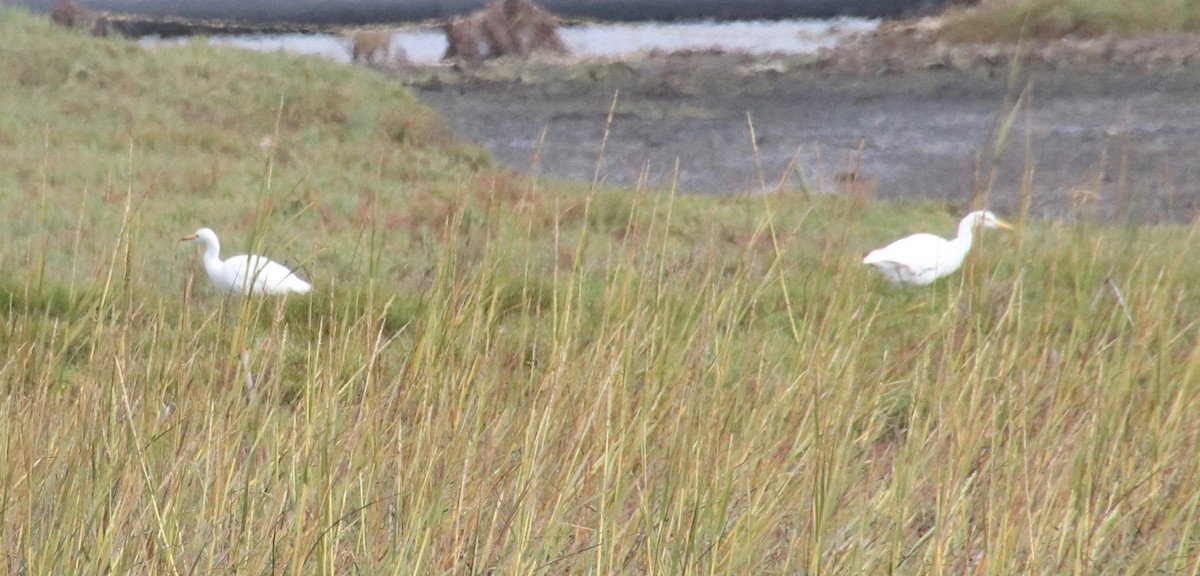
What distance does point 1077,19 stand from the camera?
18.8 m

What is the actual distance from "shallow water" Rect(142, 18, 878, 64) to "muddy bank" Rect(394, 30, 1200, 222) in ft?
3.47

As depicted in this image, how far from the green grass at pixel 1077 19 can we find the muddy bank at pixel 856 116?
33.0 inches

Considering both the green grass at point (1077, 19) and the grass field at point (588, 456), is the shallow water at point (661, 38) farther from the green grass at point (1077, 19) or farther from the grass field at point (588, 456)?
the grass field at point (588, 456)

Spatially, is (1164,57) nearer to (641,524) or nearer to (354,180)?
(354,180)

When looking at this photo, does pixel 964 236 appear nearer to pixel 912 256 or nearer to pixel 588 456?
pixel 912 256

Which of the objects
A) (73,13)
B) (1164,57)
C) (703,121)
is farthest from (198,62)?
(1164,57)

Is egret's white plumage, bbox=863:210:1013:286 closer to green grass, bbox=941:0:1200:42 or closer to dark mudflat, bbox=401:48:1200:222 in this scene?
dark mudflat, bbox=401:48:1200:222

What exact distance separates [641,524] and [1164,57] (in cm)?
1613

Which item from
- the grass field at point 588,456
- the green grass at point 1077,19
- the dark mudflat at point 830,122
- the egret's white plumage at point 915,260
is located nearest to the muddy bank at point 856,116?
the dark mudflat at point 830,122

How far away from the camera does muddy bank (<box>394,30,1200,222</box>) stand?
→ 1123 cm

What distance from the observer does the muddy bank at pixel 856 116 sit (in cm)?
1123

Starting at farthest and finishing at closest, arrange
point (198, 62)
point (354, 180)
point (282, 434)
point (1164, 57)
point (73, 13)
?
point (1164, 57), point (73, 13), point (198, 62), point (354, 180), point (282, 434)

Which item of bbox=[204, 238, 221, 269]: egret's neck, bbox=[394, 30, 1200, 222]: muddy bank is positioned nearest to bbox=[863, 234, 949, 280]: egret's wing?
bbox=[204, 238, 221, 269]: egret's neck

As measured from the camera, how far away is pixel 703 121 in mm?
14398
